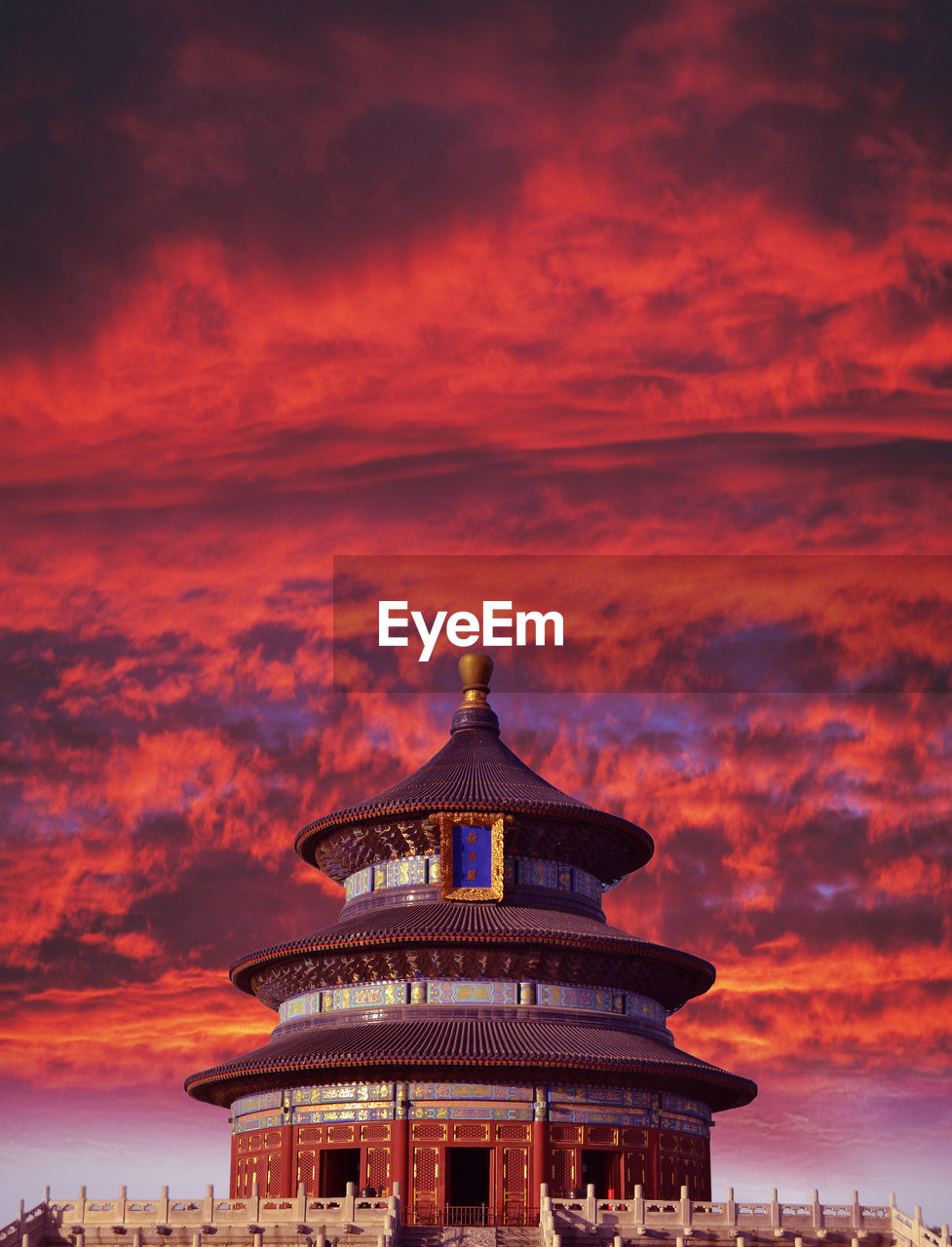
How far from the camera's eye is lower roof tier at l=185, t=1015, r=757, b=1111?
50812 mm

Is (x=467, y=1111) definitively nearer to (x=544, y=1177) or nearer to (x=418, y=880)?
(x=544, y=1177)

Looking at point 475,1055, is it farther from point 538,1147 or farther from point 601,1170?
point 601,1170

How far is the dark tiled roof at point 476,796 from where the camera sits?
58344mm

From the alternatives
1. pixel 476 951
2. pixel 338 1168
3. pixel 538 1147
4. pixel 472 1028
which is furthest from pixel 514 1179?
pixel 476 951

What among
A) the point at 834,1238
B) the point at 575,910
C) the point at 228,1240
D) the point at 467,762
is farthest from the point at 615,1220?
the point at 467,762

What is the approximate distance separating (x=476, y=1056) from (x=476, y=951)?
4.85 m

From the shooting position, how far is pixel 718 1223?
43.7 m

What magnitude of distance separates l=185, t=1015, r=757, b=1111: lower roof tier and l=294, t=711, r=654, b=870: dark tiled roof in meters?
7.53

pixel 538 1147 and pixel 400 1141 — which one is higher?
pixel 400 1141

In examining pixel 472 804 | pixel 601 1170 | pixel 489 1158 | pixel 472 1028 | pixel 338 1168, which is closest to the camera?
pixel 489 1158

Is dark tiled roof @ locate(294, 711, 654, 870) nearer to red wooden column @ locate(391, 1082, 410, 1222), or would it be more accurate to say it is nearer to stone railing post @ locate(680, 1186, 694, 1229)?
red wooden column @ locate(391, 1082, 410, 1222)

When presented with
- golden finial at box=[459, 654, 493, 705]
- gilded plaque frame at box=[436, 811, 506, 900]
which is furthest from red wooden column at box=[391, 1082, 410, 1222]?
golden finial at box=[459, 654, 493, 705]

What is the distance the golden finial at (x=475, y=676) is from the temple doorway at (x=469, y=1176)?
18.5 metres

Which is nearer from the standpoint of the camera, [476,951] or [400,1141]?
[400,1141]
